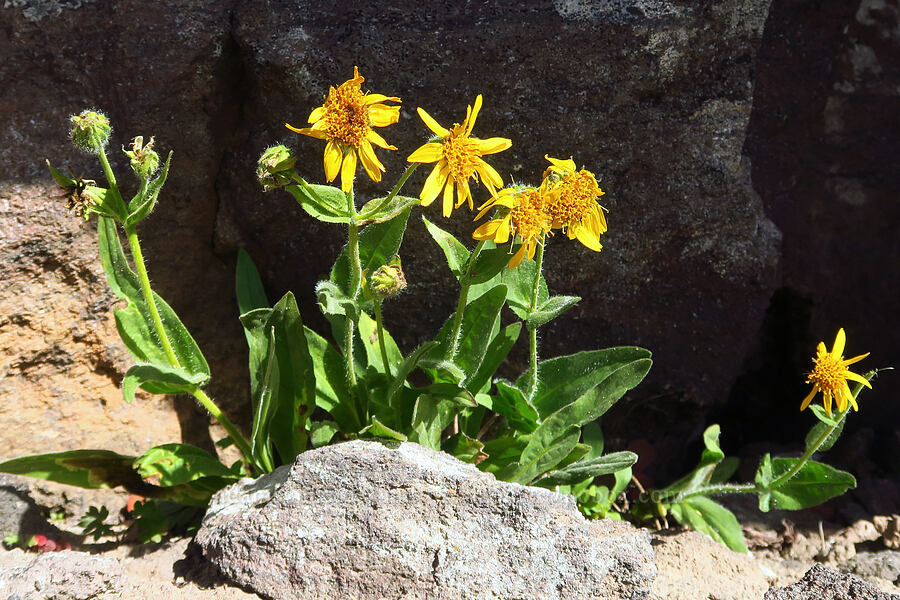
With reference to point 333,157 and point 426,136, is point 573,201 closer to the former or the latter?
point 333,157

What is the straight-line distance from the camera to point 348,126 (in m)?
2.38

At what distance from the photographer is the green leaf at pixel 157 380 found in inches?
96.0

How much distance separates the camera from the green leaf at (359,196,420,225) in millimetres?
2518

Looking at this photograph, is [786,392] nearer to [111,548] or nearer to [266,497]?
[266,497]

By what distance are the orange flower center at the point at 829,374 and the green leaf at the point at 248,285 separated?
2.03m

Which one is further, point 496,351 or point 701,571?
point 496,351

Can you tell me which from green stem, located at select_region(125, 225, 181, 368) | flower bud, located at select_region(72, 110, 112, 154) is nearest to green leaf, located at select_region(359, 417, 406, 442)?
green stem, located at select_region(125, 225, 181, 368)

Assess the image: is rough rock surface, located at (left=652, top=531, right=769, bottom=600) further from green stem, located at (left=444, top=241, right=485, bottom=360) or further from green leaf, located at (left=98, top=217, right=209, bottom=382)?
green leaf, located at (left=98, top=217, right=209, bottom=382)

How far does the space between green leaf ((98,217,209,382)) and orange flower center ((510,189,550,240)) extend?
117 cm

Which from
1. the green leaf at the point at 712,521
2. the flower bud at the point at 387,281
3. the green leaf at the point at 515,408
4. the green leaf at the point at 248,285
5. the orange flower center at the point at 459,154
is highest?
the orange flower center at the point at 459,154

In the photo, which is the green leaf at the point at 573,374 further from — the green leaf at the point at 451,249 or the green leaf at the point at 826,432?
the green leaf at the point at 826,432

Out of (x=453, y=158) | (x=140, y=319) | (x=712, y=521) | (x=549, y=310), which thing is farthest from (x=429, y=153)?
(x=712, y=521)

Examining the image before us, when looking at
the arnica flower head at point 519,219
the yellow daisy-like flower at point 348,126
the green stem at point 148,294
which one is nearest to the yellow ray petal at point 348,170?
the yellow daisy-like flower at point 348,126

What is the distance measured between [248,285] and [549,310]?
1.26 meters
